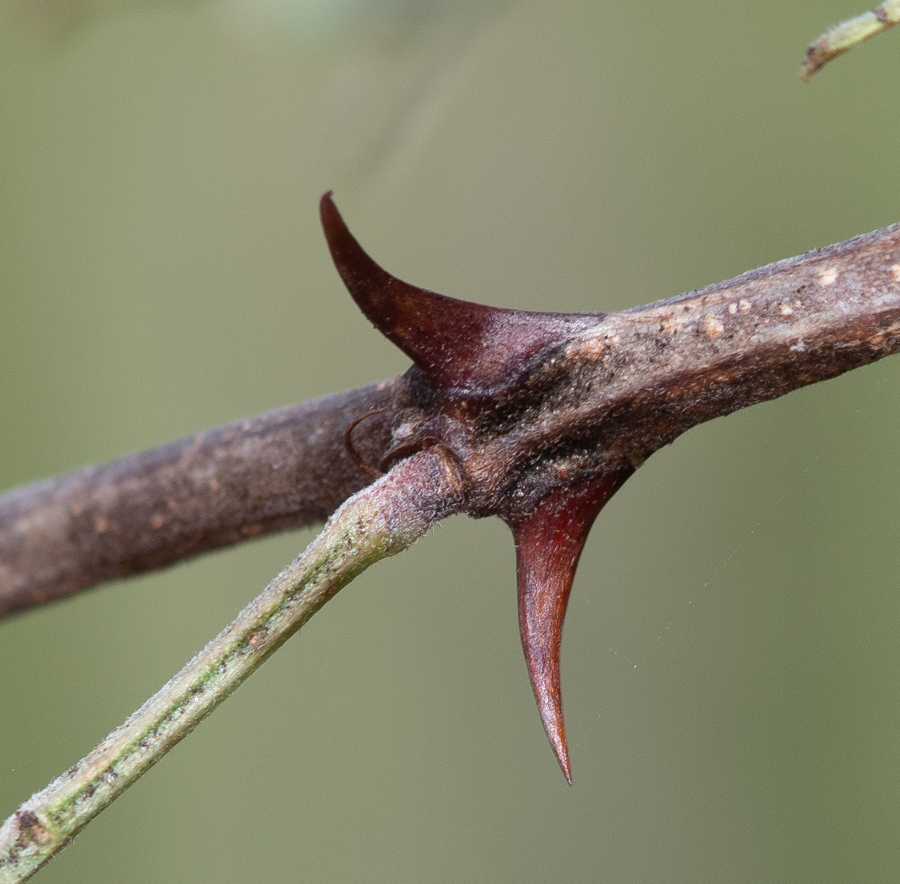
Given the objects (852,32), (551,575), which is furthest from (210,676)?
(852,32)

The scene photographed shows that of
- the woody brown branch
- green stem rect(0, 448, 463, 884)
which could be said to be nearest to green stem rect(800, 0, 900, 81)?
the woody brown branch

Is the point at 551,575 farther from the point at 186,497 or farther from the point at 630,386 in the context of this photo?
the point at 186,497

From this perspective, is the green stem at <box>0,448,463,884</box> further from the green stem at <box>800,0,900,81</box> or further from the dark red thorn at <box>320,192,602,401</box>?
the green stem at <box>800,0,900,81</box>

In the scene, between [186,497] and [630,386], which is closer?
[630,386]

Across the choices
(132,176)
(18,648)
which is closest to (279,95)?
(132,176)

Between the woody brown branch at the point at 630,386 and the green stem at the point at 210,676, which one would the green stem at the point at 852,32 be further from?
the green stem at the point at 210,676

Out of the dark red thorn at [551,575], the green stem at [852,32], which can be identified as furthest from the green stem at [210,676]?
the green stem at [852,32]
